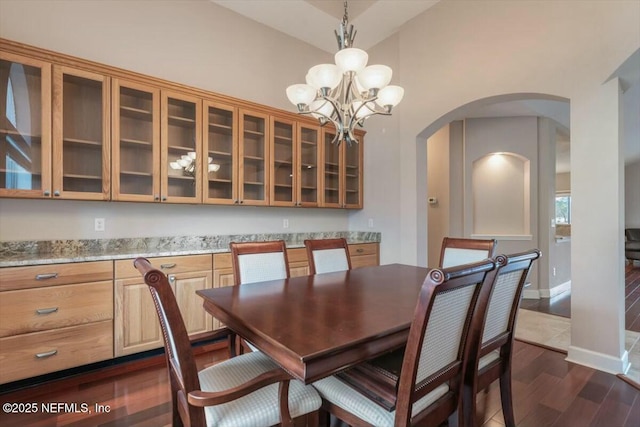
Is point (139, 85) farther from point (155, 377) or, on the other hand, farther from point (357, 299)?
point (357, 299)

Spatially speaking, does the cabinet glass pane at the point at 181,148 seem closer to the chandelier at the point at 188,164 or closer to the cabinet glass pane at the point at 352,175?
the chandelier at the point at 188,164

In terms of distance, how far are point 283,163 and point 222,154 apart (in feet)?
2.32

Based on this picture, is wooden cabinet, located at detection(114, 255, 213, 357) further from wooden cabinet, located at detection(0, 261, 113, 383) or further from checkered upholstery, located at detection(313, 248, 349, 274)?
checkered upholstery, located at detection(313, 248, 349, 274)

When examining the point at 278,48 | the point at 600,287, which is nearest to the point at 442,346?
the point at 600,287

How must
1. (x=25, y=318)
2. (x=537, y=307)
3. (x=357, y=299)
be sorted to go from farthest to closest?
1. (x=537, y=307)
2. (x=25, y=318)
3. (x=357, y=299)

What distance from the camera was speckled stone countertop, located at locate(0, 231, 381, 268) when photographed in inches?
83.2

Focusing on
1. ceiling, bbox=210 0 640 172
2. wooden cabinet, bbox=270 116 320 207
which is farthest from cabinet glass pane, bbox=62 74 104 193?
ceiling, bbox=210 0 640 172

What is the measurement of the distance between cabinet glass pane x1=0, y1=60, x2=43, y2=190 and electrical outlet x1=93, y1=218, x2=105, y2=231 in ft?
1.63

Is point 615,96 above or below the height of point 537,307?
above

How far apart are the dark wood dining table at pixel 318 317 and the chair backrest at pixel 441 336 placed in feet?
0.49

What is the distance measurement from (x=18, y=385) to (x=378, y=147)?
398 cm

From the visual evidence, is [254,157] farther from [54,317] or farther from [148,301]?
[54,317]

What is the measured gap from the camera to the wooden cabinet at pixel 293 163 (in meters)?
3.42

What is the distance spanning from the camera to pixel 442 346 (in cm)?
109
